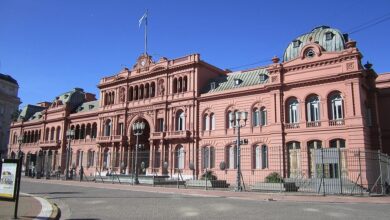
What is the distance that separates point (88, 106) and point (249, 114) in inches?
1364

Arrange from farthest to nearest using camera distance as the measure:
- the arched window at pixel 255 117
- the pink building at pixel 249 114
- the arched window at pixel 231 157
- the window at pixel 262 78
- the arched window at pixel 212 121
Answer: the arched window at pixel 212 121, the window at pixel 262 78, the arched window at pixel 231 157, the arched window at pixel 255 117, the pink building at pixel 249 114

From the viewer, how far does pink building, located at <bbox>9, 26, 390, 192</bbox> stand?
34.1 meters

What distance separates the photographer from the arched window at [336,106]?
3444 cm

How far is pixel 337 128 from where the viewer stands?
33.8 m

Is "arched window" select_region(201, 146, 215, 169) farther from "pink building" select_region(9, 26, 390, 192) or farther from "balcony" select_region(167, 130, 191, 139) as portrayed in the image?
"balcony" select_region(167, 130, 191, 139)

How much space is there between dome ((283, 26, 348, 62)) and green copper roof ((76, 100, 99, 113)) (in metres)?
35.6

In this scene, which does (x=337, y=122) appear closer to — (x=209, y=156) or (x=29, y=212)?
(x=209, y=156)

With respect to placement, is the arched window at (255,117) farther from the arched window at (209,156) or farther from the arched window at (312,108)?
the arched window at (209,156)

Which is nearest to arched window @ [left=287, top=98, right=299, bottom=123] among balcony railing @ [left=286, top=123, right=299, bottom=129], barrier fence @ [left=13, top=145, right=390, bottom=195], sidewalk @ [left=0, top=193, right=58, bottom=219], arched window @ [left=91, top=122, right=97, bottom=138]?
balcony railing @ [left=286, top=123, right=299, bottom=129]

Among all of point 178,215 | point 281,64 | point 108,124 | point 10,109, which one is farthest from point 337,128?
point 10,109

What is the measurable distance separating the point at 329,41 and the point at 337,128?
916cm

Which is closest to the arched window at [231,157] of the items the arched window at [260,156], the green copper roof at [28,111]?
the arched window at [260,156]

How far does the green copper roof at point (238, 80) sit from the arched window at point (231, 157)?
23.9 feet

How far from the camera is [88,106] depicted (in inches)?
2557
